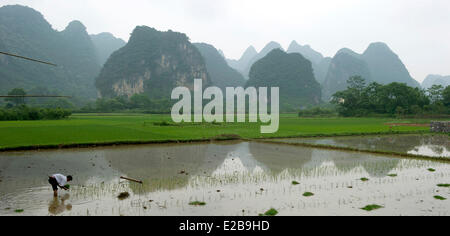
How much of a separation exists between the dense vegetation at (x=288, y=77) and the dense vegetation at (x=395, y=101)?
5080cm

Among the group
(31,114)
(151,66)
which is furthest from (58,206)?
(151,66)

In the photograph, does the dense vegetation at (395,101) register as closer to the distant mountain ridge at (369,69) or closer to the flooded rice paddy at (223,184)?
the flooded rice paddy at (223,184)

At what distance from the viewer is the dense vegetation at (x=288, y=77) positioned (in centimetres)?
10388

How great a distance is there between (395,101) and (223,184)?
1656 inches

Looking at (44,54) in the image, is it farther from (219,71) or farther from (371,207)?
(371,207)

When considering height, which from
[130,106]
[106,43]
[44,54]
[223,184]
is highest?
[106,43]

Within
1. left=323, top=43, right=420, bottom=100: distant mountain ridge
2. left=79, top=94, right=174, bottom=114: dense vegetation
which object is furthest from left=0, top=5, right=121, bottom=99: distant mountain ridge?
left=323, top=43, right=420, bottom=100: distant mountain ridge

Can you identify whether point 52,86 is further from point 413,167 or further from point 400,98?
point 413,167

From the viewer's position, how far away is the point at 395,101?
4234cm

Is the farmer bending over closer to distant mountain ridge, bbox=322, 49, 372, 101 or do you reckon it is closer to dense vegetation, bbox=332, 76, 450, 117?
dense vegetation, bbox=332, 76, 450, 117

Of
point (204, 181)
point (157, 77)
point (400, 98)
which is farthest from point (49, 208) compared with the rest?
point (157, 77)

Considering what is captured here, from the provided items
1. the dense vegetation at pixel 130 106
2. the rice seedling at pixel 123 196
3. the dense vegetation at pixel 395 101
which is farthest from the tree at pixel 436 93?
the rice seedling at pixel 123 196

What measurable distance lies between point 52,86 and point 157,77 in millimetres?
30932

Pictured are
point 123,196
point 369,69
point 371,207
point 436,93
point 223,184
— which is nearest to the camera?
point 371,207
